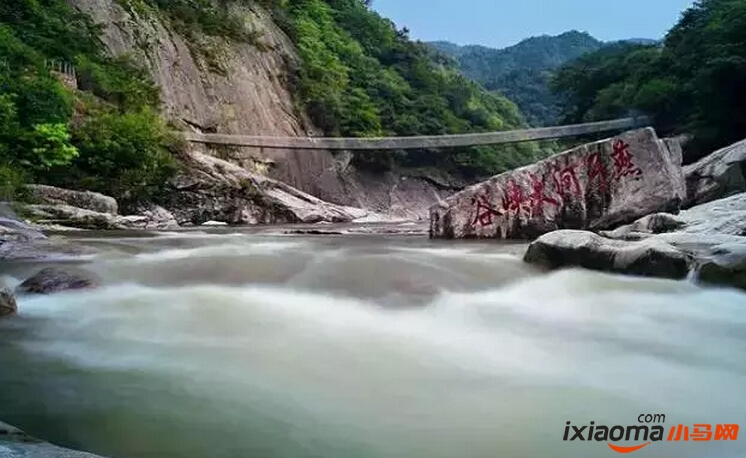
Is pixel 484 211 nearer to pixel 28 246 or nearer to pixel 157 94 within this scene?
pixel 28 246

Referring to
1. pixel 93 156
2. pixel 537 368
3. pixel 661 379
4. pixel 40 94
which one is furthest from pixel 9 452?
pixel 93 156

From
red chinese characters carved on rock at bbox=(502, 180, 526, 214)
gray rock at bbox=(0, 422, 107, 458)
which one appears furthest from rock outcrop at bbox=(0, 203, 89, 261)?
red chinese characters carved on rock at bbox=(502, 180, 526, 214)

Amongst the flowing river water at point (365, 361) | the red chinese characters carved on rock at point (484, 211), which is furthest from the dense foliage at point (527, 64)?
the flowing river water at point (365, 361)

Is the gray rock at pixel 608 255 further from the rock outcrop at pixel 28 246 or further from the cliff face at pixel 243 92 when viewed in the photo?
the cliff face at pixel 243 92

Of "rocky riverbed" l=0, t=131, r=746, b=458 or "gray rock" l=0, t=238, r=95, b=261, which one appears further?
"gray rock" l=0, t=238, r=95, b=261

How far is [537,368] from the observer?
143 inches

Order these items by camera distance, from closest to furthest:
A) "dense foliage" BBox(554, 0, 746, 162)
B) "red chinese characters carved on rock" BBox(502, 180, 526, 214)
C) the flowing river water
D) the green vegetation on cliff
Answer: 1. the flowing river water
2. "red chinese characters carved on rock" BBox(502, 180, 526, 214)
3. the green vegetation on cliff
4. "dense foliage" BBox(554, 0, 746, 162)

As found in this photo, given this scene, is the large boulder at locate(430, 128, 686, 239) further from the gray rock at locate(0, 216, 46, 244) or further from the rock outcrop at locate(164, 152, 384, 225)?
the rock outcrop at locate(164, 152, 384, 225)

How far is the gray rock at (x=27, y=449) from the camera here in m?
1.93

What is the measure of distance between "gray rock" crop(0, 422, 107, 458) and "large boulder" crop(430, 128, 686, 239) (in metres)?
8.93

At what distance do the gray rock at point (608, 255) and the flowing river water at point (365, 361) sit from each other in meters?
0.28

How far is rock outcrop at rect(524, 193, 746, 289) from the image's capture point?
5.41 m

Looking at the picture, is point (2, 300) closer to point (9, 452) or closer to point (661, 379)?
point (9, 452)

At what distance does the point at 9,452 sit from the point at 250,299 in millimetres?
3270
